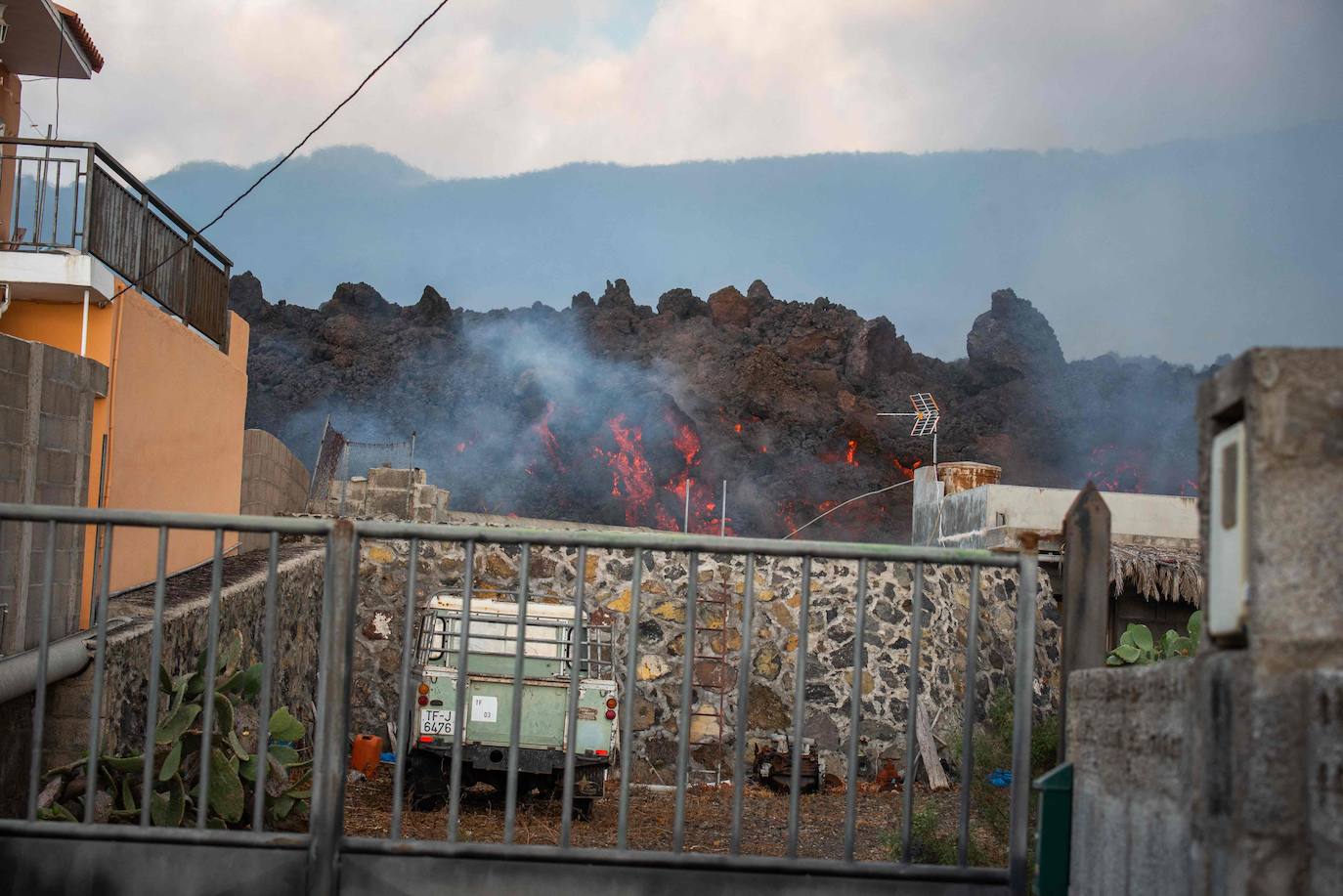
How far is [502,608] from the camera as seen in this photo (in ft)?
43.0

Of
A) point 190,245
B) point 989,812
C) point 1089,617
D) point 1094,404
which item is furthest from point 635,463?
point 1089,617

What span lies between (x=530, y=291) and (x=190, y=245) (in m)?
134

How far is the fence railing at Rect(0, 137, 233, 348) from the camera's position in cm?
1134

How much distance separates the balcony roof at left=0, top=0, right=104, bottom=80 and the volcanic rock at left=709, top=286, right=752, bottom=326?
57173 millimetres

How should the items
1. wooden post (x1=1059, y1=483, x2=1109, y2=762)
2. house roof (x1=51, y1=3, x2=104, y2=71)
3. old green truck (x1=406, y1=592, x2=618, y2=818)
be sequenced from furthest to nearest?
1. house roof (x1=51, y1=3, x2=104, y2=71)
2. old green truck (x1=406, y1=592, x2=618, y2=818)
3. wooden post (x1=1059, y1=483, x2=1109, y2=762)

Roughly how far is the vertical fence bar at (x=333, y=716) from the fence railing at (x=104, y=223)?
8.01 m

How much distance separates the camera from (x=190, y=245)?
13805mm

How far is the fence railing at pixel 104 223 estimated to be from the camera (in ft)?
37.2

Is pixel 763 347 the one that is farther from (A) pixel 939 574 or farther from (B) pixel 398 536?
(B) pixel 398 536

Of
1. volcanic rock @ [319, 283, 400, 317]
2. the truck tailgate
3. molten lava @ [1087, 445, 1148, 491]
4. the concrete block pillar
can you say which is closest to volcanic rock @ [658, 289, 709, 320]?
volcanic rock @ [319, 283, 400, 317]

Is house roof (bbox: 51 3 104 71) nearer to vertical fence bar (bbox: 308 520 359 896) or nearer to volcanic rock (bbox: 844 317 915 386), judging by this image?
vertical fence bar (bbox: 308 520 359 896)

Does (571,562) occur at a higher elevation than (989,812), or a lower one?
higher

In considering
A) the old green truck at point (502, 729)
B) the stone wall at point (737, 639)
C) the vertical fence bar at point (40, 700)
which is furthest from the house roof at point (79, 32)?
the vertical fence bar at point (40, 700)

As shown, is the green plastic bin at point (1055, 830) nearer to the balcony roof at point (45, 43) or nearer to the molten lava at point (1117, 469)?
the balcony roof at point (45, 43)
